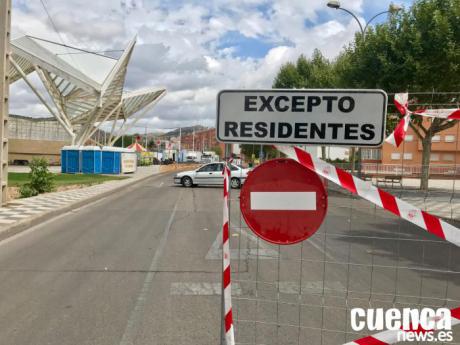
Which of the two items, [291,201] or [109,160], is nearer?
[291,201]

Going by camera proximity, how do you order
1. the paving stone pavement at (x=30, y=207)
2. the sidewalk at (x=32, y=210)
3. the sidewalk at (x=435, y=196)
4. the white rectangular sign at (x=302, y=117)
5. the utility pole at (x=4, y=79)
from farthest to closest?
the utility pole at (x=4, y=79) < the paving stone pavement at (x=30, y=207) < the sidewalk at (x=32, y=210) < the sidewalk at (x=435, y=196) < the white rectangular sign at (x=302, y=117)

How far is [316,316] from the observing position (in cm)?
450

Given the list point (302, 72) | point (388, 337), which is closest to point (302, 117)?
point (388, 337)

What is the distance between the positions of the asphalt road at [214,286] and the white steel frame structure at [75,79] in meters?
40.7

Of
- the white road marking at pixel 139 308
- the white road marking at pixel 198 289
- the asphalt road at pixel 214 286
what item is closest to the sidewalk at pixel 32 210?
the asphalt road at pixel 214 286

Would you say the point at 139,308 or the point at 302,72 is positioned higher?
the point at 302,72

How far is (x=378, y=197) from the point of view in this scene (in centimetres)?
316

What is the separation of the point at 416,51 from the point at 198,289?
17237 mm

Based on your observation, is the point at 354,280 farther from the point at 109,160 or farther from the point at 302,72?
the point at 302,72

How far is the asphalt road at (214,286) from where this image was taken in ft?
13.6

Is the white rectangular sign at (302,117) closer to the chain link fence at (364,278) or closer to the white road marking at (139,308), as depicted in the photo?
the chain link fence at (364,278)

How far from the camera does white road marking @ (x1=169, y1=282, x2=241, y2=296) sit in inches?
211

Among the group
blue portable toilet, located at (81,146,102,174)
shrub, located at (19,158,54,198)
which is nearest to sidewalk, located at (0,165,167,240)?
shrub, located at (19,158,54,198)

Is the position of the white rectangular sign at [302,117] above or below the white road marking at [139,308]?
above
